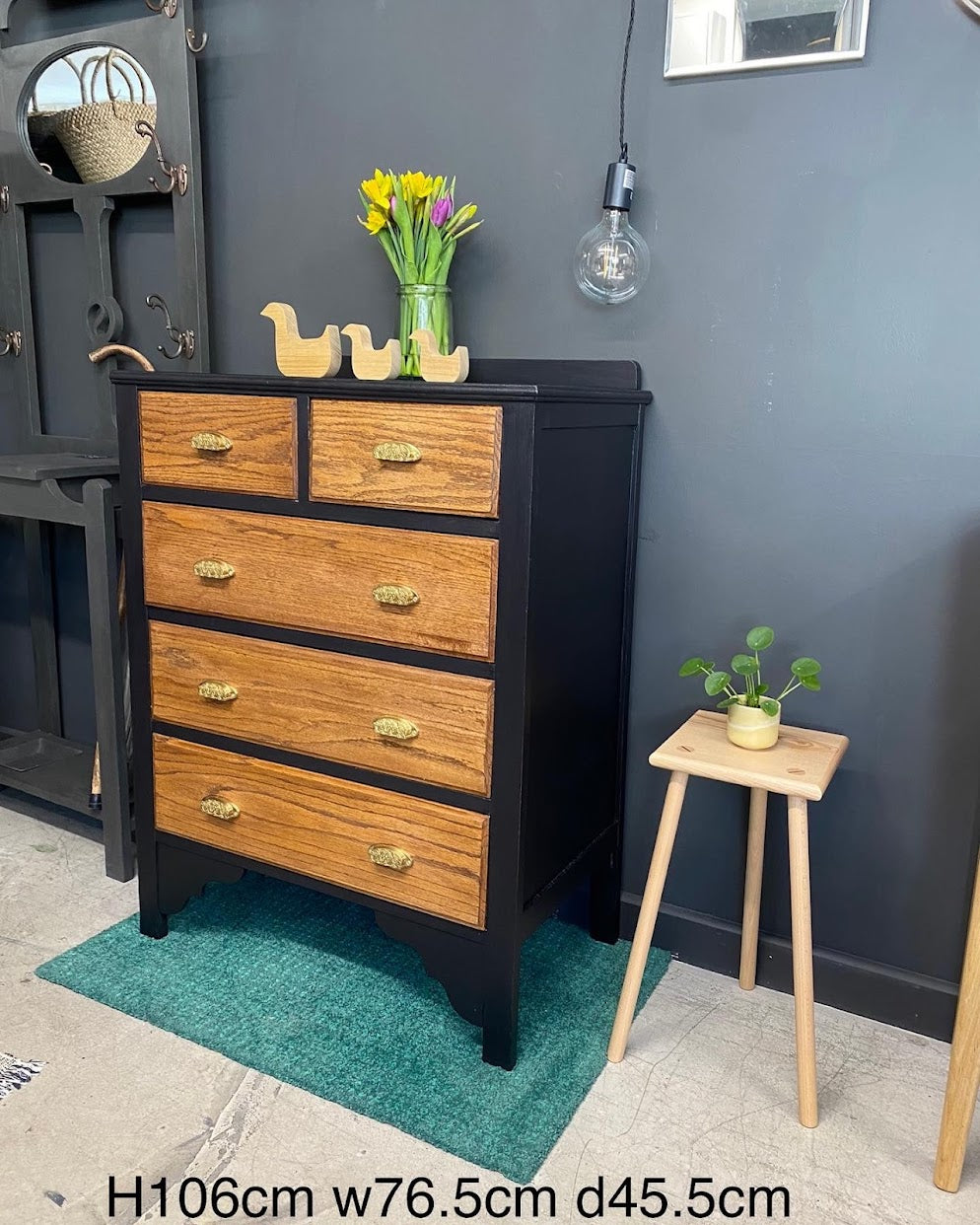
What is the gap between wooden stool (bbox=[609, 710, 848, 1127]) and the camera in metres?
1.45

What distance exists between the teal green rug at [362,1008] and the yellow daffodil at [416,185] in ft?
4.42

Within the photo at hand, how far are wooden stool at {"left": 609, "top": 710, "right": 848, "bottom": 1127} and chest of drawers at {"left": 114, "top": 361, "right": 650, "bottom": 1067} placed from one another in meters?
0.18

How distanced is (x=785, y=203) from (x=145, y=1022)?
1677 millimetres

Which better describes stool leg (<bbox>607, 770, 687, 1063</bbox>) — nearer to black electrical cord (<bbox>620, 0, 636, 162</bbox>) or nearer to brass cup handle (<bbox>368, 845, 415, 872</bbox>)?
brass cup handle (<bbox>368, 845, 415, 872</bbox>)

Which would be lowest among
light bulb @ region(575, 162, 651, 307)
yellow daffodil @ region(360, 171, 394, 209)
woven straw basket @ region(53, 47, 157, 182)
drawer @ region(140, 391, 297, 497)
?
drawer @ region(140, 391, 297, 497)

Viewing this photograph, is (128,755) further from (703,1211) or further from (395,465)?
(703,1211)

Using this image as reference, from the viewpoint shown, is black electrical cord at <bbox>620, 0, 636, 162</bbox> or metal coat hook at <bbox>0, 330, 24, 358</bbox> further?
metal coat hook at <bbox>0, 330, 24, 358</bbox>

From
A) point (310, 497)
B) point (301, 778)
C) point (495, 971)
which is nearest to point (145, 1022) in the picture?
point (301, 778)

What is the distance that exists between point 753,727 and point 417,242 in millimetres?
1018

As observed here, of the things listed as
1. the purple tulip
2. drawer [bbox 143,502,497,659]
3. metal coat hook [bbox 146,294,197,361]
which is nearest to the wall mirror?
the purple tulip

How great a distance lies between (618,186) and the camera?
1705 mm

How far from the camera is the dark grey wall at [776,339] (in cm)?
158

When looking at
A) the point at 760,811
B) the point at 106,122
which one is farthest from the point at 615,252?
the point at 106,122

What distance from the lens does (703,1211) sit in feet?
4.33
